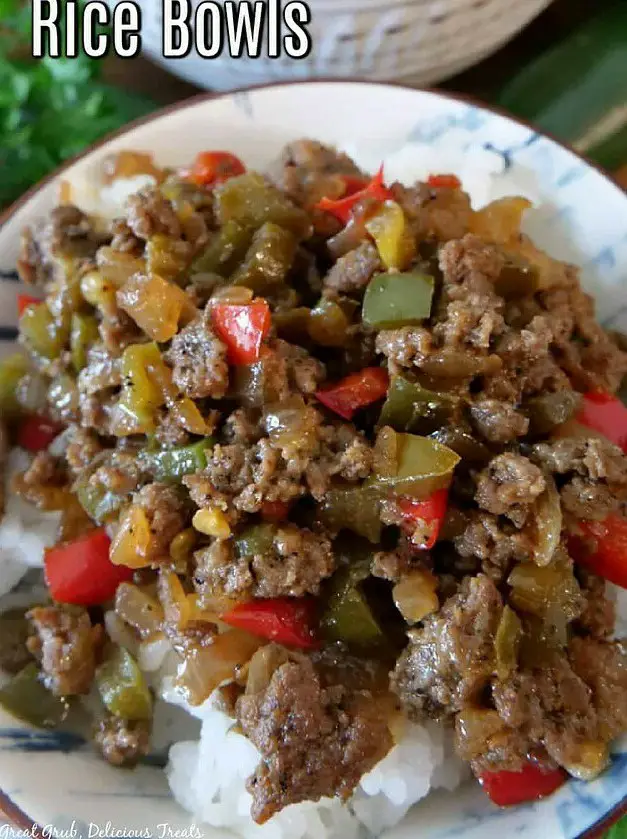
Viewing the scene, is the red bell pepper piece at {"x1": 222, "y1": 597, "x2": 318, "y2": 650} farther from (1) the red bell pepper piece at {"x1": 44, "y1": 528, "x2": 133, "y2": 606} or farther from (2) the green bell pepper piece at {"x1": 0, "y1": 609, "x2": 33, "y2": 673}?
(2) the green bell pepper piece at {"x1": 0, "y1": 609, "x2": 33, "y2": 673}

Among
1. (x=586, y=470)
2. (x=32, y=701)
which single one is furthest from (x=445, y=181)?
(x=32, y=701)

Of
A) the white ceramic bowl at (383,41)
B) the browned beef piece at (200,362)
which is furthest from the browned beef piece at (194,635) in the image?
the white ceramic bowl at (383,41)

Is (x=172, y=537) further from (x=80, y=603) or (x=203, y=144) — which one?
(x=203, y=144)

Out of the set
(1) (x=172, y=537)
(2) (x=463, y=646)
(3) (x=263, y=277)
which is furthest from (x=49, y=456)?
(2) (x=463, y=646)

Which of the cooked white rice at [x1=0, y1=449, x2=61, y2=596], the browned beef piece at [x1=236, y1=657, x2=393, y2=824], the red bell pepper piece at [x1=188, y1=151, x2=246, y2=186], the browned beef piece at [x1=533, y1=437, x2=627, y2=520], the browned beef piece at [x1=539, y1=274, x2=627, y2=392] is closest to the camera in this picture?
the browned beef piece at [x1=236, y1=657, x2=393, y2=824]

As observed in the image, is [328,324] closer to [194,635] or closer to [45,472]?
[194,635]

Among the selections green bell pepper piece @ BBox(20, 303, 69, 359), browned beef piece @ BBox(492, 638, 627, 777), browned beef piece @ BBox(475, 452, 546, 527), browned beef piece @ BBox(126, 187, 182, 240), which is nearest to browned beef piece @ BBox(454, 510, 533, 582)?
browned beef piece @ BBox(475, 452, 546, 527)

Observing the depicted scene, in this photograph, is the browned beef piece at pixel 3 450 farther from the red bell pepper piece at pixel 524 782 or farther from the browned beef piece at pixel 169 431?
the red bell pepper piece at pixel 524 782
